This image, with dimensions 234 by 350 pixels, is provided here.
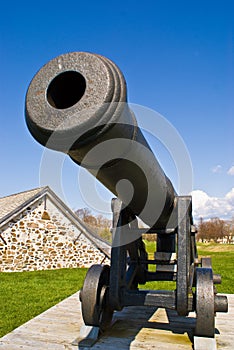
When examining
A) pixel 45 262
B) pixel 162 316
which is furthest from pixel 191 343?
pixel 45 262

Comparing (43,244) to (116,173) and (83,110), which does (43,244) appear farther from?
(83,110)

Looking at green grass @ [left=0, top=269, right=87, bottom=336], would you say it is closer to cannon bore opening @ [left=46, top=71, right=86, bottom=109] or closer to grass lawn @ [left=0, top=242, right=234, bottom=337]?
grass lawn @ [left=0, top=242, right=234, bottom=337]

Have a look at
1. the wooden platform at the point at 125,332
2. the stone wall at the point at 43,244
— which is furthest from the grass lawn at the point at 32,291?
the wooden platform at the point at 125,332

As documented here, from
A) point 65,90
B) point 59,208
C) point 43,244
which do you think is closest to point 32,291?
point 43,244

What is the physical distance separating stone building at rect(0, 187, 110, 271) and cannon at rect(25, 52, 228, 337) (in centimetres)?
898

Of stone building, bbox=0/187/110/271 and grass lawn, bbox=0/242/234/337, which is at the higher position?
stone building, bbox=0/187/110/271

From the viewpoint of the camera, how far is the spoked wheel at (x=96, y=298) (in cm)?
407

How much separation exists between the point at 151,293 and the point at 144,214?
94cm

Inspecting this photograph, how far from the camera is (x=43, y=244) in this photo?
1441 cm

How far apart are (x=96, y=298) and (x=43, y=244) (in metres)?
10.8

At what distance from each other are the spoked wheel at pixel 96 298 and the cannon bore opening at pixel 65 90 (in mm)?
2583

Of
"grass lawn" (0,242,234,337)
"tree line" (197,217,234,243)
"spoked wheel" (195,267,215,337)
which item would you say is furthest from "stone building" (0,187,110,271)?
"tree line" (197,217,234,243)

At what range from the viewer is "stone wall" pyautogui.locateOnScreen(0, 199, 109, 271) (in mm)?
13414

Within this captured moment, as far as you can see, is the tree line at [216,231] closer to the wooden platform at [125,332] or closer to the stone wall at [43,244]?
the stone wall at [43,244]
